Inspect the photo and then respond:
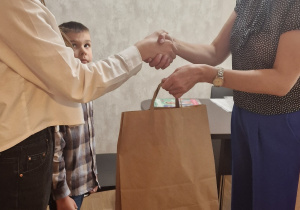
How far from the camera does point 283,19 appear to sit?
939 mm

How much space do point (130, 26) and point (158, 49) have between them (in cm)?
155

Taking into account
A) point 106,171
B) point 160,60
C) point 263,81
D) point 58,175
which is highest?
point 160,60

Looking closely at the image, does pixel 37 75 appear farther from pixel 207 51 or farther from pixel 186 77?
pixel 207 51

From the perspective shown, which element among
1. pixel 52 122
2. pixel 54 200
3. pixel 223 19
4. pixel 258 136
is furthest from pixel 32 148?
pixel 223 19

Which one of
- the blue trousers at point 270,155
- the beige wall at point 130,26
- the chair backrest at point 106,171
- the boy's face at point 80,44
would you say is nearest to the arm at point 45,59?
the blue trousers at point 270,155

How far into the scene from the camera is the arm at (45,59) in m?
0.71

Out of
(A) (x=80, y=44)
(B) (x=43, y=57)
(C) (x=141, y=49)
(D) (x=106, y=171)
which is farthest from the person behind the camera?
(D) (x=106, y=171)

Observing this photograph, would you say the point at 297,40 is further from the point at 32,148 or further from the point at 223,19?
the point at 223,19

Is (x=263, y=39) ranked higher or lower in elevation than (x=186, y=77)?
higher

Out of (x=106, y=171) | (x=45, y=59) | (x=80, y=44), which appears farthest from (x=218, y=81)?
(x=106, y=171)

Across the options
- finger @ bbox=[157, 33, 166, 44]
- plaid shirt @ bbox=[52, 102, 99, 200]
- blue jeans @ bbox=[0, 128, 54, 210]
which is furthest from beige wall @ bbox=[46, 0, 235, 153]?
blue jeans @ bbox=[0, 128, 54, 210]

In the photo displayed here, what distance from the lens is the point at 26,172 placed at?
829mm

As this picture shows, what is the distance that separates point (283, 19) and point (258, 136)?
0.41 meters

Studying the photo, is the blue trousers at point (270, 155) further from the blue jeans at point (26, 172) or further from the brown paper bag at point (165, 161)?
the blue jeans at point (26, 172)
